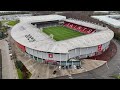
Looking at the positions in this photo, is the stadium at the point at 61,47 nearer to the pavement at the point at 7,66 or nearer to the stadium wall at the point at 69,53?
the stadium wall at the point at 69,53

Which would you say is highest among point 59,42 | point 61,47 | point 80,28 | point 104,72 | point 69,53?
point 59,42

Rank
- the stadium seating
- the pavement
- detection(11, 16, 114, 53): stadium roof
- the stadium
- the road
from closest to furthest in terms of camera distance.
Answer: the road → the pavement → the stadium → detection(11, 16, 114, 53): stadium roof → the stadium seating

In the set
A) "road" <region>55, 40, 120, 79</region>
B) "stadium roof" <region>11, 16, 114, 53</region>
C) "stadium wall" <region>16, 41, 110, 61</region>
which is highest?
"stadium roof" <region>11, 16, 114, 53</region>

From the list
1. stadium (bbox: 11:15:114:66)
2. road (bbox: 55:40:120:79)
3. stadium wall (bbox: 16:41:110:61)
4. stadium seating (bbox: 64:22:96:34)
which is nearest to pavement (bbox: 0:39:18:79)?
stadium (bbox: 11:15:114:66)

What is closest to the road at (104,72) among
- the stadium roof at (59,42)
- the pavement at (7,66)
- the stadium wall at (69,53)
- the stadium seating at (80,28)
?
the stadium wall at (69,53)

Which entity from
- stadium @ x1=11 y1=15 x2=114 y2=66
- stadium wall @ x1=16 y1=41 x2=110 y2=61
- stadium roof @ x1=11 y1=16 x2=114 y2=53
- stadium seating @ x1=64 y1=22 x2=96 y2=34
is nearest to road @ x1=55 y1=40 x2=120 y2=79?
stadium @ x1=11 y1=15 x2=114 y2=66

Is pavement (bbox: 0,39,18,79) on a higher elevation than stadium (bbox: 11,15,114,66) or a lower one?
lower

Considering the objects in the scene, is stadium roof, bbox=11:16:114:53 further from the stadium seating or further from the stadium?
the stadium seating

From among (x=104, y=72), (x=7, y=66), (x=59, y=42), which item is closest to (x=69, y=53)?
(x=59, y=42)

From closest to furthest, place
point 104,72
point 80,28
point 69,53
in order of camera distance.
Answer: point 104,72
point 69,53
point 80,28

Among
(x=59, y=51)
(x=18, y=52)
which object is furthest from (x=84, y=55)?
(x=18, y=52)

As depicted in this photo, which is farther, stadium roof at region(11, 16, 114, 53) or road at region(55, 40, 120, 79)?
stadium roof at region(11, 16, 114, 53)

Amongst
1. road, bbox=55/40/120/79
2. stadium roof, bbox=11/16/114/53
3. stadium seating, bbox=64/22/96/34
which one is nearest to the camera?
road, bbox=55/40/120/79

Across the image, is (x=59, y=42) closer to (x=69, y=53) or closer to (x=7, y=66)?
(x=69, y=53)
